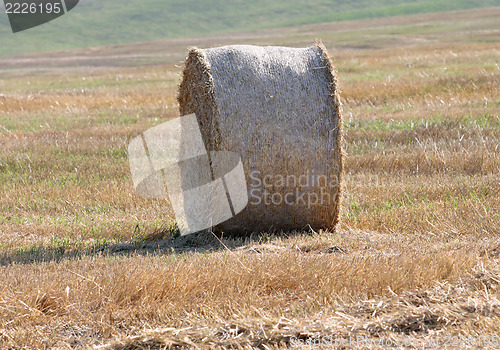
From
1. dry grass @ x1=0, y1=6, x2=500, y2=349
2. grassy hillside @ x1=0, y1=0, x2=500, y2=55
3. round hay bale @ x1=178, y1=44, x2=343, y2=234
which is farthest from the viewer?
grassy hillside @ x1=0, y1=0, x2=500, y2=55

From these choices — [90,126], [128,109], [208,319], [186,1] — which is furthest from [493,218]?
[186,1]

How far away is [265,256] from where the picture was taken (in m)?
5.77

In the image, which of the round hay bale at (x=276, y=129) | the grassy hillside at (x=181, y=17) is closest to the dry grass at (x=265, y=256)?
the round hay bale at (x=276, y=129)

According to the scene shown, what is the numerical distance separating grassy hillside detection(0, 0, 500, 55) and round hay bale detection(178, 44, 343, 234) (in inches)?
3440

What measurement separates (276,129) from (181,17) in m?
108

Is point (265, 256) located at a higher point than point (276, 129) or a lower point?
Result: lower

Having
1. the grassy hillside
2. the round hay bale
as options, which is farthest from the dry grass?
the grassy hillside

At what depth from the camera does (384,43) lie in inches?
1976

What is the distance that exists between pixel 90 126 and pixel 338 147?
9162 millimetres

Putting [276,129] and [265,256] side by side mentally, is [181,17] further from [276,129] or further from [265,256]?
[265,256]

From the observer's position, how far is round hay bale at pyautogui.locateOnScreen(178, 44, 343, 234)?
6.65m

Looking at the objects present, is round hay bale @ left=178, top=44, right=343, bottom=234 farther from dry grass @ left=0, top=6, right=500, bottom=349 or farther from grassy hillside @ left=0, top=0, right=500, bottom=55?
grassy hillside @ left=0, top=0, right=500, bottom=55

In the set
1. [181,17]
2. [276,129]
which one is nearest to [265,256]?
[276,129]

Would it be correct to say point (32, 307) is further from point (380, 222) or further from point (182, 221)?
point (380, 222)
